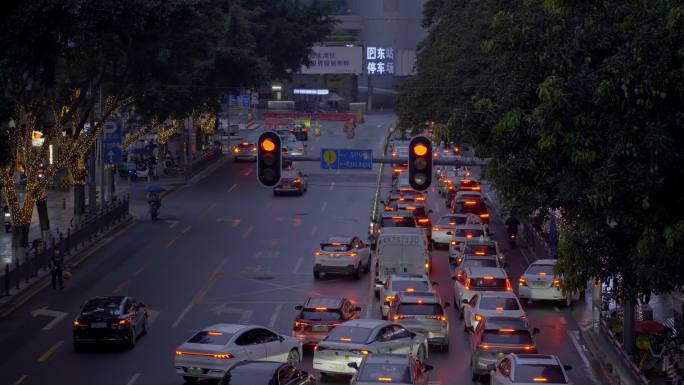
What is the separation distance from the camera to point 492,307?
3319cm

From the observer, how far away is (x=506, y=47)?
71.2ft

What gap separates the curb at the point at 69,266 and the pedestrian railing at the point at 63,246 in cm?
20

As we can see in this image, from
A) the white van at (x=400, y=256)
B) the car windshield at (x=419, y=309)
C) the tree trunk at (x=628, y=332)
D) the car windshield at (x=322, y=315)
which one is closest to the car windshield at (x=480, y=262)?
the white van at (x=400, y=256)

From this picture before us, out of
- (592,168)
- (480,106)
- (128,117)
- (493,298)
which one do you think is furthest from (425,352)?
(128,117)

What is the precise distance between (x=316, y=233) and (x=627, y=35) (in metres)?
36.9

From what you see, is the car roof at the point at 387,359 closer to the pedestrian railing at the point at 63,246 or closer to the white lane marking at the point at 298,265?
the pedestrian railing at the point at 63,246

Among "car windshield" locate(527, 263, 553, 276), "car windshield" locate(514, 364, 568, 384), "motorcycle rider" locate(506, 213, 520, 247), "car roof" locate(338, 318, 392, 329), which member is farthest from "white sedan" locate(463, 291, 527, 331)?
"motorcycle rider" locate(506, 213, 520, 247)

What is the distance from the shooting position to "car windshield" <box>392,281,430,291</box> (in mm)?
36281

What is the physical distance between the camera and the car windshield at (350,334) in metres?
27.7

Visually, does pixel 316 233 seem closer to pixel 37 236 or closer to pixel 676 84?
pixel 37 236

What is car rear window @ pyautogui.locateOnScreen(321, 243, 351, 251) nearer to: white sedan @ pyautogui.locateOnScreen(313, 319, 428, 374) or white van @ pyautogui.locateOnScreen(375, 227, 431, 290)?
white van @ pyautogui.locateOnScreen(375, 227, 431, 290)

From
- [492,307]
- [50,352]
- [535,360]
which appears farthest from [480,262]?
[535,360]

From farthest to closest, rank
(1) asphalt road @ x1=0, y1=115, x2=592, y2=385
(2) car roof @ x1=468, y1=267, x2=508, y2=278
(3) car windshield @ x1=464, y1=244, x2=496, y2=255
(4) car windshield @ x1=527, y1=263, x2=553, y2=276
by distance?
(3) car windshield @ x1=464, y1=244, x2=496, y2=255
(4) car windshield @ x1=527, y1=263, x2=553, y2=276
(2) car roof @ x1=468, y1=267, x2=508, y2=278
(1) asphalt road @ x1=0, y1=115, x2=592, y2=385

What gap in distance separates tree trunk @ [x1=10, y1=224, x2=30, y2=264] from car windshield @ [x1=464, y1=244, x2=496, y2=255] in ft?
53.4
